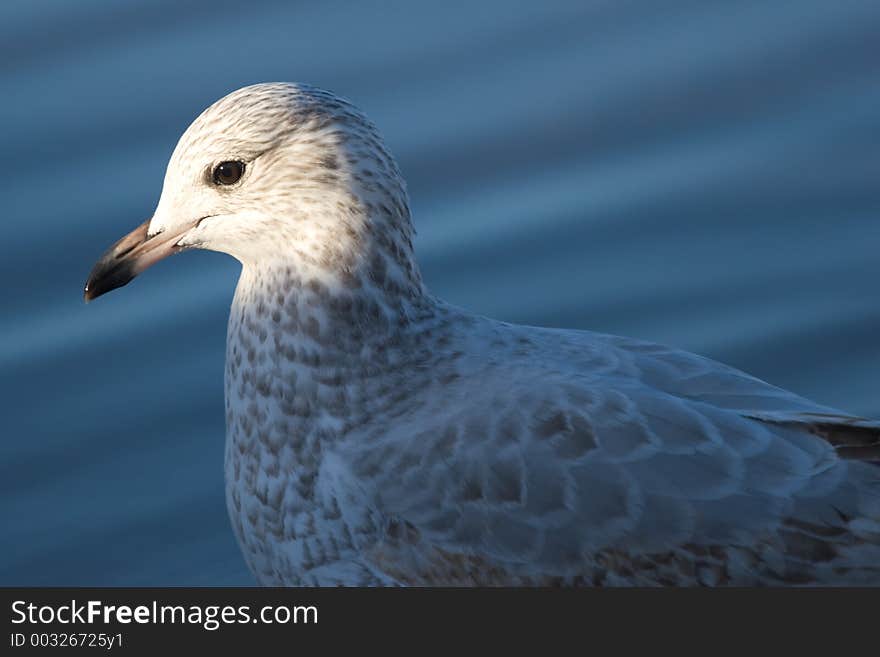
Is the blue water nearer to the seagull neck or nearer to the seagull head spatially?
the seagull neck

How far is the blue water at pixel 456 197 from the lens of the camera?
573cm

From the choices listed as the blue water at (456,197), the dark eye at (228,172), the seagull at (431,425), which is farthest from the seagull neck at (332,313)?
the blue water at (456,197)

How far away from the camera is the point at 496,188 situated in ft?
21.4

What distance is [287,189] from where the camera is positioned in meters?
4.39

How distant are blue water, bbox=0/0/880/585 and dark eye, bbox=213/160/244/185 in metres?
1.45

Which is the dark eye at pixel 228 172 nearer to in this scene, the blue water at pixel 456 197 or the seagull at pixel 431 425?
the seagull at pixel 431 425

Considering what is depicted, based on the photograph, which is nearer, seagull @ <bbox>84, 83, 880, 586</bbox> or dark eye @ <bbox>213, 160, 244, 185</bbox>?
seagull @ <bbox>84, 83, 880, 586</bbox>

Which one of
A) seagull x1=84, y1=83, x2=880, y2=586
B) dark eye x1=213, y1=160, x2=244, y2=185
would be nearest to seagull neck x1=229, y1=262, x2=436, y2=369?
seagull x1=84, y1=83, x2=880, y2=586

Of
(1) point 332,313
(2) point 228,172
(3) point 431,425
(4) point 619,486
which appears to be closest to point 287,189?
(2) point 228,172

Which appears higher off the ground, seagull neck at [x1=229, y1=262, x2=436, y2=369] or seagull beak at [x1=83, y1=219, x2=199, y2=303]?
seagull beak at [x1=83, y1=219, x2=199, y2=303]

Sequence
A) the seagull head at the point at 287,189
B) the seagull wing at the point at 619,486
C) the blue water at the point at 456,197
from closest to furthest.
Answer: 1. the seagull wing at the point at 619,486
2. the seagull head at the point at 287,189
3. the blue water at the point at 456,197

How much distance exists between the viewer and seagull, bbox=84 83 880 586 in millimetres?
4051

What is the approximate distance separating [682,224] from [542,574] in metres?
2.56

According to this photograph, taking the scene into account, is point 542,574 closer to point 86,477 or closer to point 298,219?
point 298,219
